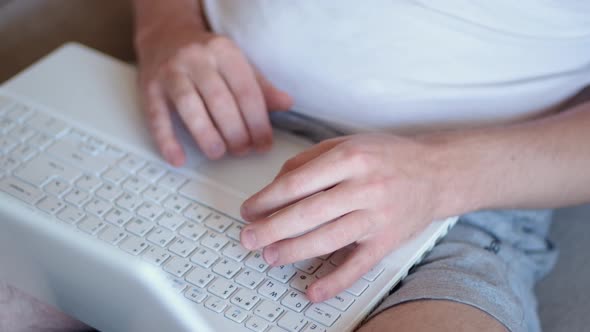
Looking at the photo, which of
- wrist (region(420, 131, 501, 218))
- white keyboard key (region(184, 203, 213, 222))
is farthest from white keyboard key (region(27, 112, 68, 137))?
wrist (region(420, 131, 501, 218))

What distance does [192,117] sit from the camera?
31.7 inches

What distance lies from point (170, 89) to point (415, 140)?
29 centimetres

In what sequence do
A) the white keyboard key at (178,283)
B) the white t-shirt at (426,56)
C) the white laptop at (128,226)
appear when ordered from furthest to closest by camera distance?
the white t-shirt at (426,56) → the white keyboard key at (178,283) → the white laptop at (128,226)

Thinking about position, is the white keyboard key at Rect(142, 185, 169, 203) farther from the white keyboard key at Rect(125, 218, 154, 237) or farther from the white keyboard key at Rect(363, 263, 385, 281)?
the white keyboard key at Rect(363, 263, 385, 281)

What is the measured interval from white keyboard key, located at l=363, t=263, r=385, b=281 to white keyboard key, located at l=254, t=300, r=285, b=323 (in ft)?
0.29

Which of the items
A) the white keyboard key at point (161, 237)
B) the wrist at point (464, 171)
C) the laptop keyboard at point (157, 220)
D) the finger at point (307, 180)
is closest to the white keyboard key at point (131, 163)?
the laptop keyboard at point (157, 220)

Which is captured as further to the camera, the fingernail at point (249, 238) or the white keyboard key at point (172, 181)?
the white keyboard key at point (172, 181)

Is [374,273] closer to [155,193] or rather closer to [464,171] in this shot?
[464,171]

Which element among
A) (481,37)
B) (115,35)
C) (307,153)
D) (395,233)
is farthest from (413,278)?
(115,35)

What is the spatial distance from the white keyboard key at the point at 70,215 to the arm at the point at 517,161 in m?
0.37

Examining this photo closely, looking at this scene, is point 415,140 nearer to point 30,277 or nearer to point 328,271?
point 328,271

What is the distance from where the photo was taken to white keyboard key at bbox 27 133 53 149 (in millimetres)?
820

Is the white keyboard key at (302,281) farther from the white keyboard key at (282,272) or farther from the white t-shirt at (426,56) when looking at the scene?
the white t-shirt at (426,56)

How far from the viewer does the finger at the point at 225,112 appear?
80 centimetres
